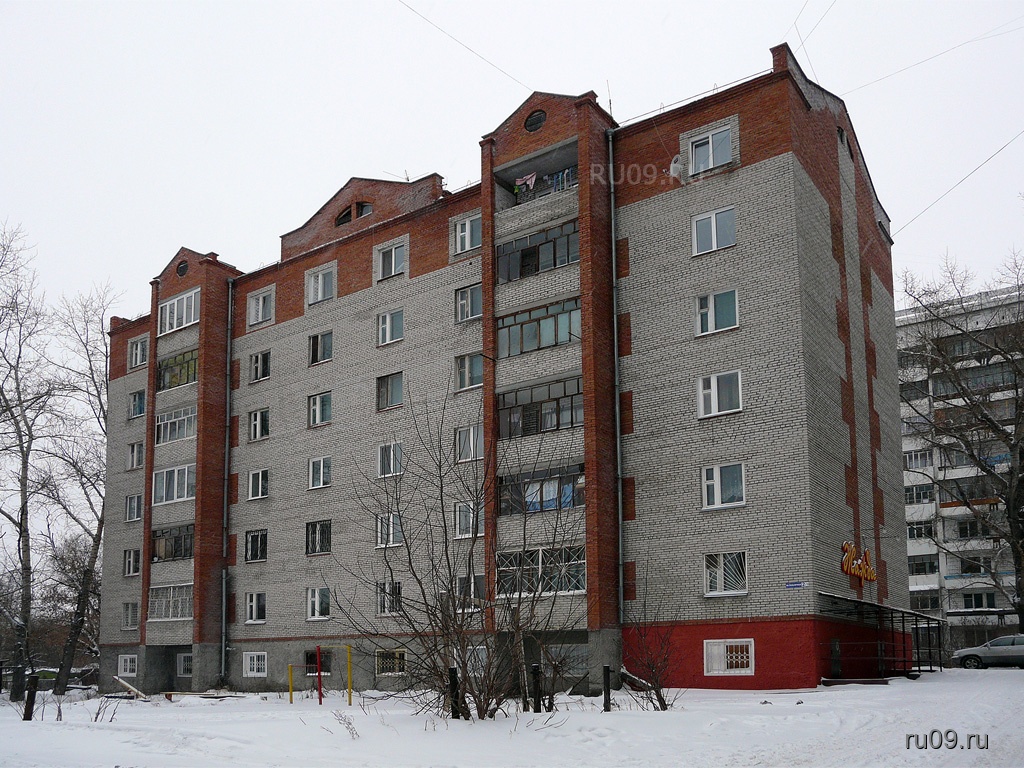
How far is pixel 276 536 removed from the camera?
122 ft

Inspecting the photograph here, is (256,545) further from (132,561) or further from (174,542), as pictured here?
(132,561)

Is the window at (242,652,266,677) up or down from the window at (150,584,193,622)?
down

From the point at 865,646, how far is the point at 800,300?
32.0 ft

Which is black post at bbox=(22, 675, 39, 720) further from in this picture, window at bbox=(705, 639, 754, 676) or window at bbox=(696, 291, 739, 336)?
window at bbox=(696, 291, 739, 336)

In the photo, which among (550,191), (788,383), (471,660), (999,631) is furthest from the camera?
(999,631)

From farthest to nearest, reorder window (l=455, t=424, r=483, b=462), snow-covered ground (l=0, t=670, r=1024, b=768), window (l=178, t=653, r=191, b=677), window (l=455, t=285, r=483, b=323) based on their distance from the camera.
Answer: window (l=178, t=653, r=191, b=677)
window (l=455, t=285, r=483, b=323)
window (l=455, t=424, r=483, b=462)
snow-covered ground (l=0, t=670, r=1024, b=768)

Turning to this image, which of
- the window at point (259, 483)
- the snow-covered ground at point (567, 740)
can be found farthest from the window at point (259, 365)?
the snow-covered ground at point (567, 740)

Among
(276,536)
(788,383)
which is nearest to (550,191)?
(788,383)

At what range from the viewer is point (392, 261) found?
119ft

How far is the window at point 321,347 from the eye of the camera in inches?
1478

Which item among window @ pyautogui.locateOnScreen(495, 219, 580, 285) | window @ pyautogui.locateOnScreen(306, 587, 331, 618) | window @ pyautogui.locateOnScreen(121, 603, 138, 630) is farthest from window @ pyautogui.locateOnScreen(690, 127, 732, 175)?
window @ pyautogui.locateOnScreen(121, 603, 138, 630)

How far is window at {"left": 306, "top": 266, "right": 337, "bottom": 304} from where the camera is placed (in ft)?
125

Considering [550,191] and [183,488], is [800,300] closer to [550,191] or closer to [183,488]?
[550,191]

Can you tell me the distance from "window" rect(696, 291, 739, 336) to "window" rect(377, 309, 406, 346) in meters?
10.9
